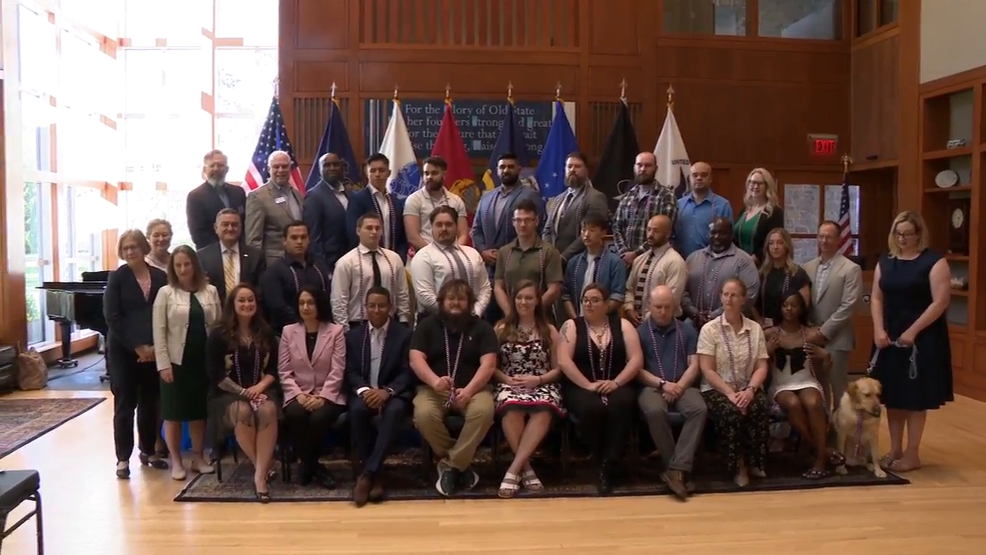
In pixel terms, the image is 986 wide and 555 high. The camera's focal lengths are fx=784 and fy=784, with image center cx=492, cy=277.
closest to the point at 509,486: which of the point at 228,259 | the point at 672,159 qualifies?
the point at 228,259

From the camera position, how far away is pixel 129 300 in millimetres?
4430

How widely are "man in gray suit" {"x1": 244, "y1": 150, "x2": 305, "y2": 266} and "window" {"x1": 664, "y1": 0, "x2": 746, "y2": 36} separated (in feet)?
14.4

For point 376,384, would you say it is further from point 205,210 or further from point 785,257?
point 785,257

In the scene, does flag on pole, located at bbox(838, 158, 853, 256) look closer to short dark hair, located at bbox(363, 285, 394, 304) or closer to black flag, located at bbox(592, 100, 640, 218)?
black flag, located at bbox(592, 100, 640, 218)

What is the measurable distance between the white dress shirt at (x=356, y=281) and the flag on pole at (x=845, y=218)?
15.3 feet

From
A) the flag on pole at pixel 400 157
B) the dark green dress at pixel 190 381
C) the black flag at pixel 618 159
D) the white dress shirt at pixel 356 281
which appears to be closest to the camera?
the dark green dress at pixel 190 381

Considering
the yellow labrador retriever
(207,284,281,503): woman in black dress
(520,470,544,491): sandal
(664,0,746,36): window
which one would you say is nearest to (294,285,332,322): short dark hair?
(207,284,281,503): woman in black dress

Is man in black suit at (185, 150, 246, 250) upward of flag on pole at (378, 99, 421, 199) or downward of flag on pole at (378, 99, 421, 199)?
downward

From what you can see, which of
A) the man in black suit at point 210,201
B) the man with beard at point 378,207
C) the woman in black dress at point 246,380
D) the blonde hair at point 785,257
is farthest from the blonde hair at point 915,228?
the man in black suit at point 210,201

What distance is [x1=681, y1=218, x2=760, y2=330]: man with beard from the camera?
4629 millimetres

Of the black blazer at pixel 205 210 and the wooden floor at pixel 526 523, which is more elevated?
the black blazer at pixel 205 210

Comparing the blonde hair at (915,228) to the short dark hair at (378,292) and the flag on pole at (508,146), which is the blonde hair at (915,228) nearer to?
the short dark hair at (378,292)

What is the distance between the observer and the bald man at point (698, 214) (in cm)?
514

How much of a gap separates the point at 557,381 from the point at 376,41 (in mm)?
4334
